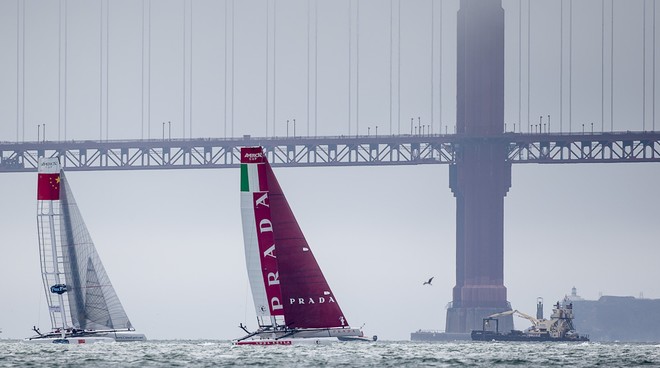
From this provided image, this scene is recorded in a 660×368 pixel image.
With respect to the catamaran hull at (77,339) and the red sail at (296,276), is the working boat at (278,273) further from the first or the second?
the catamaran hull at (77,339)

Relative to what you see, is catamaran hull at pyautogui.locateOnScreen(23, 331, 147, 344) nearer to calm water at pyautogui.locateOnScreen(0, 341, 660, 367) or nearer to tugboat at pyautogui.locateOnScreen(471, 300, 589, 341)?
calm water at pyautogui.locateOnScreen(0, 341, 660, 367)

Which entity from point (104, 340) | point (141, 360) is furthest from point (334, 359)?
point (104, 340)

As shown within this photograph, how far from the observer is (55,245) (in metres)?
78.2

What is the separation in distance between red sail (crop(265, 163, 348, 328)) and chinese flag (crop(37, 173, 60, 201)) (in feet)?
37.6

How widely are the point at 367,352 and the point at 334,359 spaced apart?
402 inches

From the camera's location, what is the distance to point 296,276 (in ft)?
228

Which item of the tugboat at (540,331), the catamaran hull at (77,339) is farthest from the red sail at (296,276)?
the tugboat at (540,331)

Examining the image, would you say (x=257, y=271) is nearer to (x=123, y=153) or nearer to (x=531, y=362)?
(x=531, y=362)

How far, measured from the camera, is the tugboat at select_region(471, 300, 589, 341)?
127 meters

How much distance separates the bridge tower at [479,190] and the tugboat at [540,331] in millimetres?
1359

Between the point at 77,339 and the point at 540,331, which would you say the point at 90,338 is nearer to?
the point at 77,339

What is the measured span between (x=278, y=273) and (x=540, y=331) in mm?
64611

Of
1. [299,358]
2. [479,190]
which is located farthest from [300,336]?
[479,190]

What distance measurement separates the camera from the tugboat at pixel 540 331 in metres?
127
